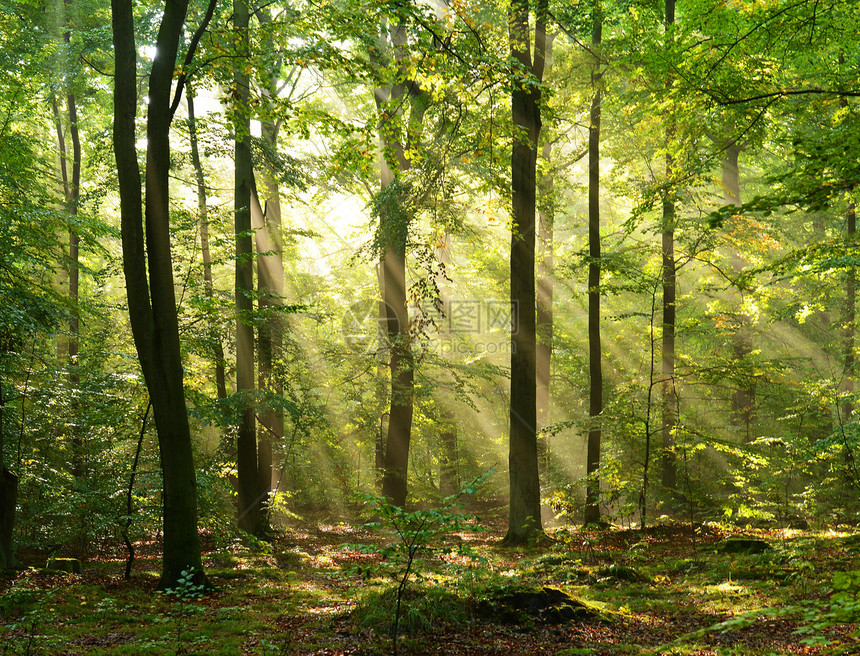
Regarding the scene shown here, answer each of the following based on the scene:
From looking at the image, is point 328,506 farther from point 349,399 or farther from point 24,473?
point 24,473

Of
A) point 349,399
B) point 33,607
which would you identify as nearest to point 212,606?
point 33,607

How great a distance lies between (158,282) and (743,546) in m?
8.63

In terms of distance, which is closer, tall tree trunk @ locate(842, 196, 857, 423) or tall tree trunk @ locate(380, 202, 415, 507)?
tall tree trunk @ locate(842, 196, 857, 423)

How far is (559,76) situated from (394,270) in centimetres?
584

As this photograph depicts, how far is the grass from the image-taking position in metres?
4.33

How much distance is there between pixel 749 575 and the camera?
667 cm

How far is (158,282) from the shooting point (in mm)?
6930

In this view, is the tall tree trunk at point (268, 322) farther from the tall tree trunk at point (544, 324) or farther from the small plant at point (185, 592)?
the tall tree trunk at point (544, 324)

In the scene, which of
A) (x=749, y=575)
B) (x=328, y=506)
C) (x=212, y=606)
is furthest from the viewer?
(x=328, y=506)

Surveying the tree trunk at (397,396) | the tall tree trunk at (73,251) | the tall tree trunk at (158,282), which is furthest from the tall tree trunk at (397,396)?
the tall tree trunk at (158,282)

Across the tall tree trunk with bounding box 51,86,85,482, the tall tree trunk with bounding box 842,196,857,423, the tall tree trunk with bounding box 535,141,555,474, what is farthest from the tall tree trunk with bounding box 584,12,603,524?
the tall tree trunk with bounding box 51,86,85,482

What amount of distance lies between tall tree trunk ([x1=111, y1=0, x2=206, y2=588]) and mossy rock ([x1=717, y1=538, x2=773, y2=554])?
711 centimetres

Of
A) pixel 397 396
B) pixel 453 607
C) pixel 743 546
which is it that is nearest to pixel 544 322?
pixel 397 396

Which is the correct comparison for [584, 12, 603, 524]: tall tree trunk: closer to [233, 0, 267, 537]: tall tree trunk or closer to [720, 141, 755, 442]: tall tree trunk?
[720, 141, 755, 442]: tall tree trunk
